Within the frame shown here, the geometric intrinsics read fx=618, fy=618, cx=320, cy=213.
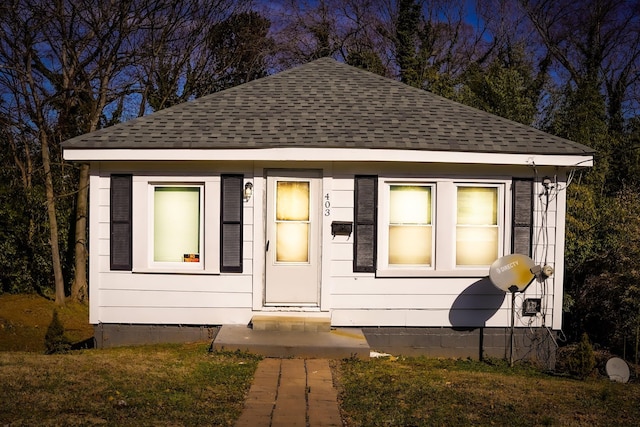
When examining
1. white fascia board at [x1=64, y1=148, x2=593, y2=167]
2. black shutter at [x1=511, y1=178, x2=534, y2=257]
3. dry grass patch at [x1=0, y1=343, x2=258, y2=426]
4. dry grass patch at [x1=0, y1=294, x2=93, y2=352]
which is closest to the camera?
dry grass patch at [x1=0, y1=343, x2=258, y2=426]

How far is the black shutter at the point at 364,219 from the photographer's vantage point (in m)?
8.66

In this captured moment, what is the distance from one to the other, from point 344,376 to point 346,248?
2362 mm

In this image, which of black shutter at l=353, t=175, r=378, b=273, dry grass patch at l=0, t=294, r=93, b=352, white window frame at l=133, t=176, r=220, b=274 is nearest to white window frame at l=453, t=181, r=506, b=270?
black shutter at l=353, t=175, r=378, b=273

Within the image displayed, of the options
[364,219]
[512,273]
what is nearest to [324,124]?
[364,219]

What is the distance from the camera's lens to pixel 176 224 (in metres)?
8.78

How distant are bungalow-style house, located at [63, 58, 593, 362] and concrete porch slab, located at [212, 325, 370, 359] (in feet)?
1.77

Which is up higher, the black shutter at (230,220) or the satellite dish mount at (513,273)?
the black shutter at (230,220)

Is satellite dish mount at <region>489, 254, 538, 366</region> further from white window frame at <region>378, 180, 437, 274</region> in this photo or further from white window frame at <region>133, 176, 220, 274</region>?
white window frame at <region>133, 176, 220, 274</region>

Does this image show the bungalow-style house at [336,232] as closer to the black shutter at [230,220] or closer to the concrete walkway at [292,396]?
the black shutter at [230,220]

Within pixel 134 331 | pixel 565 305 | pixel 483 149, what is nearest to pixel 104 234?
pixel 134 331

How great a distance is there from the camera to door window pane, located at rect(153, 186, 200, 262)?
8766mm

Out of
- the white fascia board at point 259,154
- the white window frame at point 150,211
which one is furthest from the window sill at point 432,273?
the white window frame at point 150,211

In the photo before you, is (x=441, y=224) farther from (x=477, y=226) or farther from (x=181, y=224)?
(x=181, y=224)

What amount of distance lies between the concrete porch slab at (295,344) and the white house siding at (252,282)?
23.6 inches
